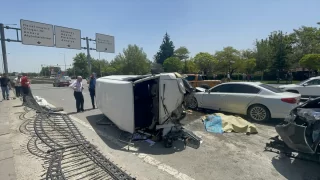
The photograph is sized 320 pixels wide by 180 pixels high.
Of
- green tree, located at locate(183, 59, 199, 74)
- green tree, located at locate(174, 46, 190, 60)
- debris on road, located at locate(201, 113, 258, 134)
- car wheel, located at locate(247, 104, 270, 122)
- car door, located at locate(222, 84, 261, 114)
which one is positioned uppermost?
green tree, located at locate(174, 46, 190, 60)

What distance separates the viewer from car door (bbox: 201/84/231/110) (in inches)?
321

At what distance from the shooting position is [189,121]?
7453 millimetres

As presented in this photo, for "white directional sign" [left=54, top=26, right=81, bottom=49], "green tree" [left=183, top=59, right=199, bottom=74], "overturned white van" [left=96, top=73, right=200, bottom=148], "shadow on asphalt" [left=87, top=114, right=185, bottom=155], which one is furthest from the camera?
"green tree" [left=183, top=59, right=199, bottom=74]

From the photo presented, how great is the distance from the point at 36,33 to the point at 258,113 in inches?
818

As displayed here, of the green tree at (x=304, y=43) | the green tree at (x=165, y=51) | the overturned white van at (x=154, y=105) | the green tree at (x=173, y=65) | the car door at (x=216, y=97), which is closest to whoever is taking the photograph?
the overturned white van at (x=154, y=105)

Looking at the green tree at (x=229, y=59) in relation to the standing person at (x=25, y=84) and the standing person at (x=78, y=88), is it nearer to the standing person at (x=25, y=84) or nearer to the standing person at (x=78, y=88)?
the standing person at (x=78, y=88)

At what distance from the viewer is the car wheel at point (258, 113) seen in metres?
6.98

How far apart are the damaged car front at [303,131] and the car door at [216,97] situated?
→ 13.4 ft

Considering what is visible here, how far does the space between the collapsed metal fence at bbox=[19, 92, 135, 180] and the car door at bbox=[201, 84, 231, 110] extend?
206 inches

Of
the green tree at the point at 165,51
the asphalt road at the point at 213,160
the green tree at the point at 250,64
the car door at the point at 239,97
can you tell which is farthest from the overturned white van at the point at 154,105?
the green tree at the point at 165,51

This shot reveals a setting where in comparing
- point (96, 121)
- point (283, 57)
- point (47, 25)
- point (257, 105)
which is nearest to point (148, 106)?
point (96, 121)

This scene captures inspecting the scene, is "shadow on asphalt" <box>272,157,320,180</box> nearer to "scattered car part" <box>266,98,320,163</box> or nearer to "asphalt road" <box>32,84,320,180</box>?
"asphalt road" <box>32,84,320,180</box>

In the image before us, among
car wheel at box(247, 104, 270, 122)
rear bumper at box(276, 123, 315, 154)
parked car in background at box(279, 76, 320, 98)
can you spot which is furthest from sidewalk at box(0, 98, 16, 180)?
parked car in background at box(279, 76, 320, 98)

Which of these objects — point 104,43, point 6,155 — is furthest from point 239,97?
point 104,43
